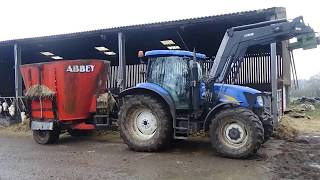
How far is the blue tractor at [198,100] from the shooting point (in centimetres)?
894

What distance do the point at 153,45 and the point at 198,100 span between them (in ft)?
29.2

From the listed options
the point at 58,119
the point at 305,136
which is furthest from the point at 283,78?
the point at 58,119

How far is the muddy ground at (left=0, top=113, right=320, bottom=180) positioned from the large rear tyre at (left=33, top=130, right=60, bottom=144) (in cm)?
20

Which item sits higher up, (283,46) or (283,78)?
(283,46)

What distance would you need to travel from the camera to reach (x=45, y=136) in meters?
11.8

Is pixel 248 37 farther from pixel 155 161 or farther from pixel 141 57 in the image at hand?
pixel 155 161

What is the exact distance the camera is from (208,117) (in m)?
9.25

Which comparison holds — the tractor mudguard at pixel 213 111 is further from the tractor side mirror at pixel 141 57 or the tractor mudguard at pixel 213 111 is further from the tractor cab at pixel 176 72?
the tractor side mirror at pixel 141 57

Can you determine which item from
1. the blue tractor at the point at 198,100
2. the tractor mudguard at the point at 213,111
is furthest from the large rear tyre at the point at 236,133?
the tractor mudguard at the point at 213,111

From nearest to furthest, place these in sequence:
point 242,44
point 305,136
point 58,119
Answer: point 242,44 < point 58,119 < point 305,136

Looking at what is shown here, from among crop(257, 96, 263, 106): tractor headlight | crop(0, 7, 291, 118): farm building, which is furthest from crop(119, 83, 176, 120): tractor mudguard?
crop(257, 96, 263, 106): tractor headlight

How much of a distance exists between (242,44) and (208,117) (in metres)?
1.94

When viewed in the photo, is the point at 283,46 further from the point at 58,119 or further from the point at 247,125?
the point at 58,119

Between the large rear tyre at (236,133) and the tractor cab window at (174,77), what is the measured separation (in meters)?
A: 1.06
